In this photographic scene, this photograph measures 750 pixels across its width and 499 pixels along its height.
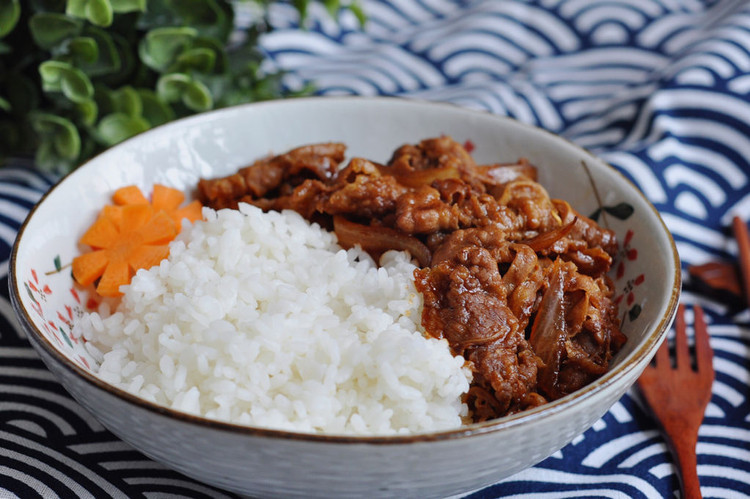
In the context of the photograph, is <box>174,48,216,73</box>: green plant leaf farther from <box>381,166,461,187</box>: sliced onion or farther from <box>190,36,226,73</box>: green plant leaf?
<box>381,166,461,187</box>: sliced onion

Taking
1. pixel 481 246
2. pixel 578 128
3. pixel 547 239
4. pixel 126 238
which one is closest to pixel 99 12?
pixel 126 238

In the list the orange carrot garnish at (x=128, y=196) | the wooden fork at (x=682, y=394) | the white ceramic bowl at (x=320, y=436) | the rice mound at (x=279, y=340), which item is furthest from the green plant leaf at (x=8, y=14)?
the wooden fork at (x=682, y=394)

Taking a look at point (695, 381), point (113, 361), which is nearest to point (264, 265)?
point (113, 361)

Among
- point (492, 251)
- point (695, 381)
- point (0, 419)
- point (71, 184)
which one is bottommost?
point (0, 419)

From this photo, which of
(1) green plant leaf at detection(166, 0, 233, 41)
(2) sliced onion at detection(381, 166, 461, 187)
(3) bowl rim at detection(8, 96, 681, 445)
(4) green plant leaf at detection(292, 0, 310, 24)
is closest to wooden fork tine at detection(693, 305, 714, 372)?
(3) bowl rim at detection(8, 96, 681, 445)

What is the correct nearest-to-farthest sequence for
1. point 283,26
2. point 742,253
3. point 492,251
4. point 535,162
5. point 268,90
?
point 492,251 < point 535,162 < point 742,253 < point 268,90 < point 283,26

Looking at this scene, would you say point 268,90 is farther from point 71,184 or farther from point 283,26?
point 71,184

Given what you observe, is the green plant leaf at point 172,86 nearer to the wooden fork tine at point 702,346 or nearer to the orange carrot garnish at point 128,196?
the orange carrot garnish at point 128,196
